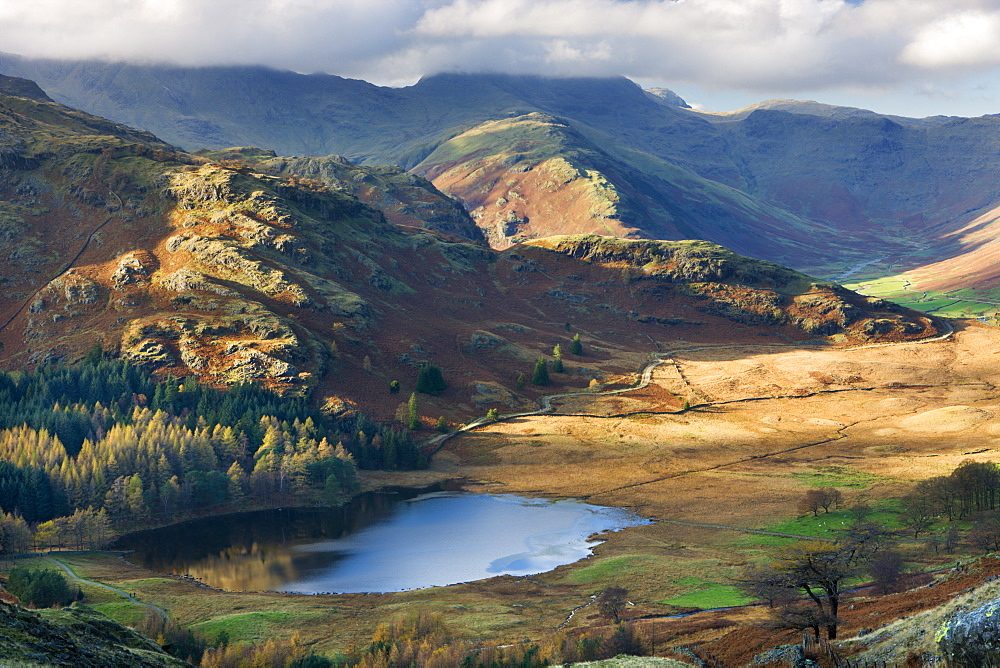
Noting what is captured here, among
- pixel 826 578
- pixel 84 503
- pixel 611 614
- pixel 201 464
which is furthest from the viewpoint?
pixel 201 464

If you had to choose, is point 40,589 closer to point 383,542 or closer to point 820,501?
point 383,542

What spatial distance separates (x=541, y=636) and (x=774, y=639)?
27.4 metres

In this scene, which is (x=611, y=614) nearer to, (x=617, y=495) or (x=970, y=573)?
(x=970, y=573)

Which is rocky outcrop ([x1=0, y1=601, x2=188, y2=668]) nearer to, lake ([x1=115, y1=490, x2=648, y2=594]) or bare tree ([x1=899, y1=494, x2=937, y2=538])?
lake ([x1=115, y1=490, x2=648, y2=594])

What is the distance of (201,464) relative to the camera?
148 meters

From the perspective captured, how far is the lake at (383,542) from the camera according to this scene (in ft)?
363

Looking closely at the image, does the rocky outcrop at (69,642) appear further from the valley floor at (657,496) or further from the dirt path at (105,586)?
the dirt path at (105,586)

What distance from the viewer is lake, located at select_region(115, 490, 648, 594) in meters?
111

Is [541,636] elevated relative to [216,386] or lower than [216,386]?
lower

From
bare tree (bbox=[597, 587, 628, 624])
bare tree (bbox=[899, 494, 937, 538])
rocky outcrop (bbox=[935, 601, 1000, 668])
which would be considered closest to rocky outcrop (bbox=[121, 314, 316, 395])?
bare tree (bbox=[597, 587, 628, 624])

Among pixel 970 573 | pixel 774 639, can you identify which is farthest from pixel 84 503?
pixel 970 573

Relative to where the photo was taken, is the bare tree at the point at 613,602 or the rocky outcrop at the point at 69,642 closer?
the rocky outcrop at the point at 69,642

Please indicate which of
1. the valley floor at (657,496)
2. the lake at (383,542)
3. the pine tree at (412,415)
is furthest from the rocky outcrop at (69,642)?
the pine tree at (412,415)

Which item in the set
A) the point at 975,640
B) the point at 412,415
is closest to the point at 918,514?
the point at 975,640
